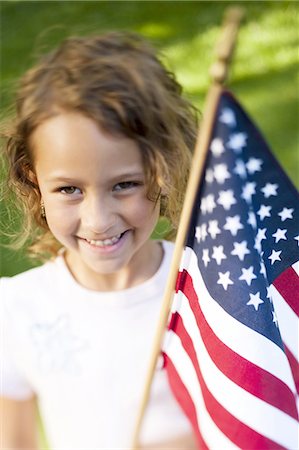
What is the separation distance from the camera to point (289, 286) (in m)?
1.62

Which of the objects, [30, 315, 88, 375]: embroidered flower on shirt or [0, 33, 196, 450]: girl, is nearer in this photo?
[0, 33, 196, 450]: girl

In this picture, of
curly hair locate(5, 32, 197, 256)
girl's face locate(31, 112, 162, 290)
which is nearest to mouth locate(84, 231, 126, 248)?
girl's face locate(31, 112, 162, 290)

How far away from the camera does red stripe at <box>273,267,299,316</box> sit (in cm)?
161

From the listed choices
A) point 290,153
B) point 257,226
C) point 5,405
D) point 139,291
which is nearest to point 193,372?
point 139,291

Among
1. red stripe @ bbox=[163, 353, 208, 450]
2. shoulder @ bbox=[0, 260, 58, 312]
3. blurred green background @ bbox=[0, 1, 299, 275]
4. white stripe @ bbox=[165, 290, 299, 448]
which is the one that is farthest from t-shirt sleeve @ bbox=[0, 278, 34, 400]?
blurred green background @ bbox=[0, 1, 299, 275]

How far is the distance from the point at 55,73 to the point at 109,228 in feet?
1.01

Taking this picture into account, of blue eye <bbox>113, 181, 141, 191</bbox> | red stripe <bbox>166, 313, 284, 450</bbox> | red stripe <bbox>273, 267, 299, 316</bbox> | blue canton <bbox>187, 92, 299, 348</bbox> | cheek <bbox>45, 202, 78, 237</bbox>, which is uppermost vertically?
blue eye <bbox>113, 181, 141, 191</bbox>

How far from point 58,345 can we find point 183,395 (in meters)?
0.31

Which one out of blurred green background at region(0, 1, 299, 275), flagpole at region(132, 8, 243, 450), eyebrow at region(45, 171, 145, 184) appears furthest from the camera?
blurred green background at region(0, 1, 299, 275)

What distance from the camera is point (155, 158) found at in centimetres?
155

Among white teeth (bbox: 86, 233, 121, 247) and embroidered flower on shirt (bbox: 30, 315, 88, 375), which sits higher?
white teeth (bbox: 86, 233, 121, 247)

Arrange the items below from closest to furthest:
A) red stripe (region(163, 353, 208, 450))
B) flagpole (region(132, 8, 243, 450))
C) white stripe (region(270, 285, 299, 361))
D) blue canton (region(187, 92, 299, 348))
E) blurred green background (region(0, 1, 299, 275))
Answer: flagpole (region(132, 8, 243, 450)) < blue canton (region(187, 92, 299, 348)) < white stripe (region(270, 285, 299, 361)) < red stripe (region(163, 353, 208, 450)) < blurred green background (region(0, 1, 299, 275))

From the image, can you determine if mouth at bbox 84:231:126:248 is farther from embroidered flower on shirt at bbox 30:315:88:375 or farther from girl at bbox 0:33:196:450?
embroidered flower on shirt at bbox 30:315:88:375

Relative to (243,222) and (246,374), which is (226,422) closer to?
(246,374)
